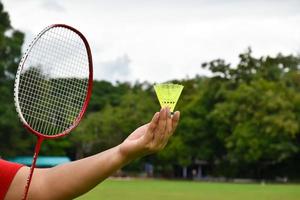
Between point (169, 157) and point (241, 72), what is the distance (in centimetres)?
1102

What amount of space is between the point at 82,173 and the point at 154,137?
0.40 metres

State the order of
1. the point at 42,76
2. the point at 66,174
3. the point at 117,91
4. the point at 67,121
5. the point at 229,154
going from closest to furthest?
the point at 66,174, the point at 67,121, the point at 42,76, the point at 229,154, the point at 117,91

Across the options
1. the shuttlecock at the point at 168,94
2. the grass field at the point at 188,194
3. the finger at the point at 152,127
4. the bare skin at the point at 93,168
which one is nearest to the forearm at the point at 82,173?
the bare skin at the point at 93,168

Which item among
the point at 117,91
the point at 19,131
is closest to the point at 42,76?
the point at 19,131

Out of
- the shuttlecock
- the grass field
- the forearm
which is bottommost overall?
the forearm

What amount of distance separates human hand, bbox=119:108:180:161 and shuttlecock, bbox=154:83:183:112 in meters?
0.13

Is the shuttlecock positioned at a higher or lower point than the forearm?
higher

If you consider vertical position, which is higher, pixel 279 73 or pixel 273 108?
pixel 279 73

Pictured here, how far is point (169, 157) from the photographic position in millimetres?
73125

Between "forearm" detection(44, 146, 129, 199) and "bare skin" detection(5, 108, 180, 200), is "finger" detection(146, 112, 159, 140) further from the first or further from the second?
"forearm" detection(44, 146, 129, 199)

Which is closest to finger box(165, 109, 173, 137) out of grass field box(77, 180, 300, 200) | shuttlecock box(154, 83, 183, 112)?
shuttlecock box(154, 83, 183, 112)

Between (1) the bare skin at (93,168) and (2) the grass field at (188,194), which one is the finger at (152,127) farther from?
(2) the grass field at (188,194)

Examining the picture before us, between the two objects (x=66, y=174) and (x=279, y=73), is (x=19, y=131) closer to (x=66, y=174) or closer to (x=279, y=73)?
(x=279, y=73)

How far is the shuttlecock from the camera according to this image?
118 inches
